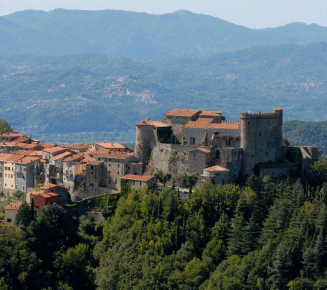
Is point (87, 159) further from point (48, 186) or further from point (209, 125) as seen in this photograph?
point (209, 125)

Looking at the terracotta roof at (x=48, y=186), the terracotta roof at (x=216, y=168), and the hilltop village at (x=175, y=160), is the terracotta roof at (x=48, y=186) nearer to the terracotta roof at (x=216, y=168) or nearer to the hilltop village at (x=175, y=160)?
the hilltop village at (x=175, y=160)

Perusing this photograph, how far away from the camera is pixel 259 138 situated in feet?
247

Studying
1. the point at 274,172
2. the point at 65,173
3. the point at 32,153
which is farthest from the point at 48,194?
the point at 274,172

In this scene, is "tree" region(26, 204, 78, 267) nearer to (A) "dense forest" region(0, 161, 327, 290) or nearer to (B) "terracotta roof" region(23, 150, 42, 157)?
(A) "dense forest" region(0, 161, 327, 290)

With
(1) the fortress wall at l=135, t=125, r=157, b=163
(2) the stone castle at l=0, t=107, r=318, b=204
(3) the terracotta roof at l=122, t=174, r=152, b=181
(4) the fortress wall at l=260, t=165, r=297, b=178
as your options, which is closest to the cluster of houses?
(3) the terracotta roof at l=122, t=174, r=152, b=181

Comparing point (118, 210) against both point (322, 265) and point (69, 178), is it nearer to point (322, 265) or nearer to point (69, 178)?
point (69, 178)

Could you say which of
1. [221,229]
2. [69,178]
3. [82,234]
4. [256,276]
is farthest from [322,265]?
[69,178]

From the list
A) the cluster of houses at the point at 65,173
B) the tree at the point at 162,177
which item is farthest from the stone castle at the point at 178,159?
the tree at the point at 162,177

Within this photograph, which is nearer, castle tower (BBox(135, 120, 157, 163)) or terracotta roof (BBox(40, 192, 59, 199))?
terracotta roof (BBox(40, 192, 59, 199))

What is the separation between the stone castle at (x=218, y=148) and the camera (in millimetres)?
73938

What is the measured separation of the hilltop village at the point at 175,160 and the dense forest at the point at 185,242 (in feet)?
8.43

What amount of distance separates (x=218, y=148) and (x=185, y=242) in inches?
519

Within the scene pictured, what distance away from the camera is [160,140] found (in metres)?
79.4

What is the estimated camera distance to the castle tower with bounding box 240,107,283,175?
7456cm
